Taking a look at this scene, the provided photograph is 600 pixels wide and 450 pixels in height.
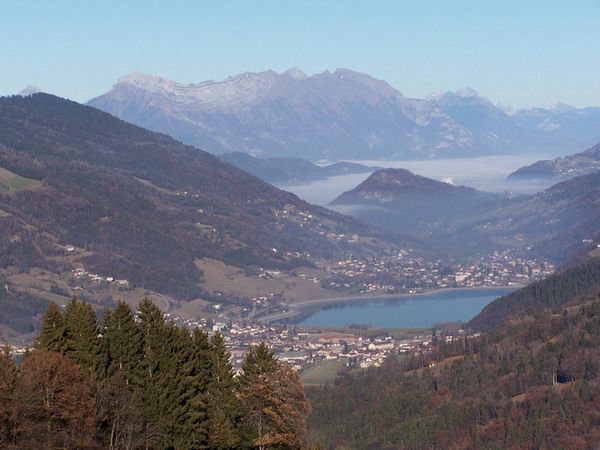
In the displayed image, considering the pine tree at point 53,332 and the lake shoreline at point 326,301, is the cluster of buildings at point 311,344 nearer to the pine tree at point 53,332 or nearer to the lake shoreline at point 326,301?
the lake shoreline at point 326,301

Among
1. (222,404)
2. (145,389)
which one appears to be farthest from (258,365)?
(145,389)

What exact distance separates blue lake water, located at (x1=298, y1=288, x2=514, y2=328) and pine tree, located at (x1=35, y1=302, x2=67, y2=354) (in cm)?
9634

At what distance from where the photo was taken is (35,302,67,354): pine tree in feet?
124

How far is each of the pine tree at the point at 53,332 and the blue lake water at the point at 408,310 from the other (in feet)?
316

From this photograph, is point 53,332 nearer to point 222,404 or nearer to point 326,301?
point 222,404

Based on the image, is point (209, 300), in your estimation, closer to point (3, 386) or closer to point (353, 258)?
point (353, 258)

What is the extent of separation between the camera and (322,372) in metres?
95.2

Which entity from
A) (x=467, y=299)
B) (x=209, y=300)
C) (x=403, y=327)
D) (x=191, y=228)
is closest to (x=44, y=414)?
(x=403, y=327)

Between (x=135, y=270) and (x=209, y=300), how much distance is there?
36.7ft

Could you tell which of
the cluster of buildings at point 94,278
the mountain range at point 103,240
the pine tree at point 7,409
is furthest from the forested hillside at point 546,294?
the pine tree at point 7,409

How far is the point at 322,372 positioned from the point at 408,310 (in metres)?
55.9

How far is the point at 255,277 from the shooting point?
166 metres

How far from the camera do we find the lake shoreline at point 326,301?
464 feet

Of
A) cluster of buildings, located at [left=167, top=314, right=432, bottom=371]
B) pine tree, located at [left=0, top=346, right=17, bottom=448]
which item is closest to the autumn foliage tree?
pine tree, located at [left=0, top=346, right=17, bottom=448]
